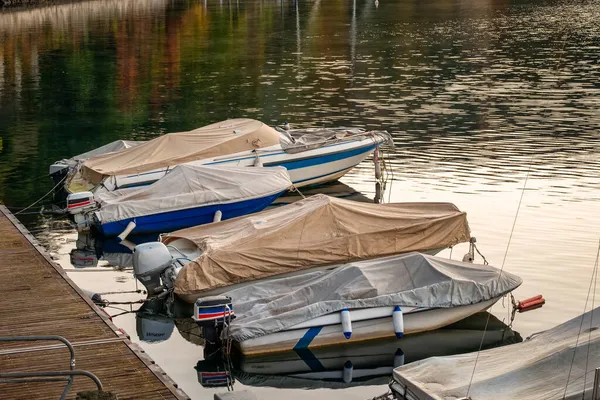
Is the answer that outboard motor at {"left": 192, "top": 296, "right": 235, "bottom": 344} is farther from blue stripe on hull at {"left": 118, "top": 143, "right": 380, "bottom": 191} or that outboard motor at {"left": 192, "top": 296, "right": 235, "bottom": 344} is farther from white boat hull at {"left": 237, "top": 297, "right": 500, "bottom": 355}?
blue stripe on hull at {"left": 118, "top": 143, "right": 380, "bottom": 191}

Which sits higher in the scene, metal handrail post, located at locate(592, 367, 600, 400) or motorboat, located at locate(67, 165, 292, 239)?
metal handrail post, located at locate(592, 367, 600, 400)

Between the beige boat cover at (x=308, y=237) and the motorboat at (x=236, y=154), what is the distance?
8579mm

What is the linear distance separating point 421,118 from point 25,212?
23.1m

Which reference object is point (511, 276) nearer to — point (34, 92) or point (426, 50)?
point (34, 92)

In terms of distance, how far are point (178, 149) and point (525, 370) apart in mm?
22972

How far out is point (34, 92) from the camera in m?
66.5

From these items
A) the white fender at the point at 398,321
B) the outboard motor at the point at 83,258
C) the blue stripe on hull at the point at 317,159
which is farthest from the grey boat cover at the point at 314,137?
the white fender at the point at 398,321

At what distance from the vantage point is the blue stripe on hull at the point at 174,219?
33500 millimetres

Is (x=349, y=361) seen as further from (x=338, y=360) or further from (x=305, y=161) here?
(x=305, y=161)

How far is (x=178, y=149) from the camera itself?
127ft

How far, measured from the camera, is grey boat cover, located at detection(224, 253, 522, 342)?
77.6ft

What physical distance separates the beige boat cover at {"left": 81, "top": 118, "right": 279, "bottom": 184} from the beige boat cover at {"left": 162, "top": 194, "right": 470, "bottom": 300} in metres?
8.84

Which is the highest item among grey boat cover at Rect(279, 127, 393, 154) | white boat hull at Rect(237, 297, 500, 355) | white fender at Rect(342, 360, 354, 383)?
grey boat cover at Rect(279, 127, 393, 154)

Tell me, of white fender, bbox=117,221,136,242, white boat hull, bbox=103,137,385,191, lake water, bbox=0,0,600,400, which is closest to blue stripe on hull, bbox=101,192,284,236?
white fender, bbox=117,221,136,242
